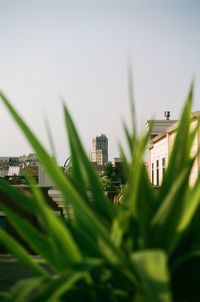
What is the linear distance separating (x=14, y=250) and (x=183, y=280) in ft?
2.48

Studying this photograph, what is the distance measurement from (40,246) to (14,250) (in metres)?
0.13

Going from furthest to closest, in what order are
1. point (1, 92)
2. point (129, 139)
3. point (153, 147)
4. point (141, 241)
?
point (153, 147), point (129, 139), point (1, 92), point (141, 241)

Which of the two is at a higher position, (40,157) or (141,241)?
(40,157)

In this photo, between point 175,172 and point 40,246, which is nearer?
point 40,246

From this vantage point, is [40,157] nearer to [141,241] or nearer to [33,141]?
[33,141]

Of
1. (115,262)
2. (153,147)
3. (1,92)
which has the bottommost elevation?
(115,262)

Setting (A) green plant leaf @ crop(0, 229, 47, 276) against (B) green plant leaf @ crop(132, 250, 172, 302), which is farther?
(A) green plant leaf @ crop(0, 229, 47, 276)

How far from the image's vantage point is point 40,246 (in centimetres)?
182

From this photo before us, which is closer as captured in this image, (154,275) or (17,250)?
(154,275)

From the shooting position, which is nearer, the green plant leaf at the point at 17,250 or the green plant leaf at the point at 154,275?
the green plant leaf at the point at 154,275

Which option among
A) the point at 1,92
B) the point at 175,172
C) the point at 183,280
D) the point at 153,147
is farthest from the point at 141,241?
the point at 153,147

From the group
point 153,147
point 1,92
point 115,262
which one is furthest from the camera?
point 153,147

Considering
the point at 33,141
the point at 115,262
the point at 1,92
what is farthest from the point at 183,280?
the point at 1,92

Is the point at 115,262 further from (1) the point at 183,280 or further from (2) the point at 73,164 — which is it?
(2) the point at 73,164
